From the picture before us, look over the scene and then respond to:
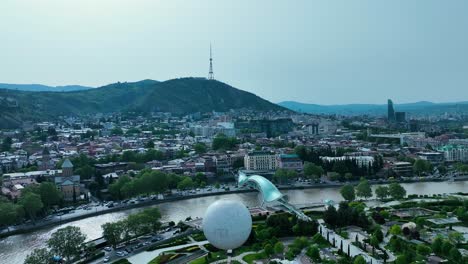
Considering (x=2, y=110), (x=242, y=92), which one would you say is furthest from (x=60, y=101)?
(x=242, y=92)

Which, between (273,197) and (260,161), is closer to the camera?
(273,197)

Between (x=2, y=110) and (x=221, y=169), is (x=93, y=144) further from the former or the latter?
(x=2, y=110)

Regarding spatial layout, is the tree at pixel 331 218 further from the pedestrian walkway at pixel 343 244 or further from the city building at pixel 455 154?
the city building at pixel 455 154

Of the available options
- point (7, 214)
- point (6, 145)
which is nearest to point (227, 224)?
point (7, 214)

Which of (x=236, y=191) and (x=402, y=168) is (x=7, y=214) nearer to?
(x=236, y=191)

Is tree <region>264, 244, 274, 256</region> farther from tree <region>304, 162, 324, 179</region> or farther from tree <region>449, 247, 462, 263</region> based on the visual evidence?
tree <region>304, 162, 324, 179</region>

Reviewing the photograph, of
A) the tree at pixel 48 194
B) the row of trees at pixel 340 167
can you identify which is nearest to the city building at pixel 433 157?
the row of trees at pixel 340 167

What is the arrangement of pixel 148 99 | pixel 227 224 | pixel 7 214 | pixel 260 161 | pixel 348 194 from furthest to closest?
1. pixel 148 99
2. pixel 260 161
3. pixel 348 194
4. pixel 7 214
5. pixel 227 224
